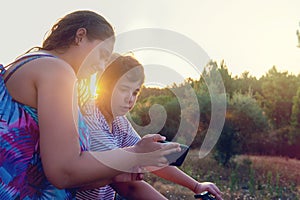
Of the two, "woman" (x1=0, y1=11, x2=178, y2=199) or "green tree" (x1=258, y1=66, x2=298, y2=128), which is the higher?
"green tree" (x1=258, y1=66, x2=298, y2=128)

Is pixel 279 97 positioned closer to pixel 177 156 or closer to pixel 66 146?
pixel 177 156

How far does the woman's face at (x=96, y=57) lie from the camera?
1.46 m

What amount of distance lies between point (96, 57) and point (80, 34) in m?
0.08

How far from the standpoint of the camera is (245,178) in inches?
320

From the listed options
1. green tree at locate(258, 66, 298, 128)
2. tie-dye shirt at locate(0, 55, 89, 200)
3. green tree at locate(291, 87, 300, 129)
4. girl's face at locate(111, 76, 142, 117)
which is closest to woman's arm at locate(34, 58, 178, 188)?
tie-dye shirt at locate(0, 55, 89, 200)

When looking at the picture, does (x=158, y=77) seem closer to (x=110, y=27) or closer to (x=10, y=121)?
(x=110, y=27)

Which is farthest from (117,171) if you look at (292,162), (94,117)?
(292,162)

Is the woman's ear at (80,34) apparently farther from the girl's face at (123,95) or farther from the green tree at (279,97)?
the green tree at (279,97)

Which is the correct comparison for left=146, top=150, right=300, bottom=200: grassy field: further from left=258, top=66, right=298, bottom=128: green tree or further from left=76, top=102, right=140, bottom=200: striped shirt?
left=76, top=102, right=140, bottom=200: striped shirt

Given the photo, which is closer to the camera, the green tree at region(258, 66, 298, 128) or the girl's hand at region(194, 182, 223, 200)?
the girl's hand at region(194, 182, 223, 200)

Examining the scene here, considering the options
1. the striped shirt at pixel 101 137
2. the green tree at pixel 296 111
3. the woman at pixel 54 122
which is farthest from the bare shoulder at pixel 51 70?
the green tree at pixel 296 111

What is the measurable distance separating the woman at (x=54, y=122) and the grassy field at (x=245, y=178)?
4.58 meters

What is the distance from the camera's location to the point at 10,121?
1.38 meters

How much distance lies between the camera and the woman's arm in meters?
1.24
